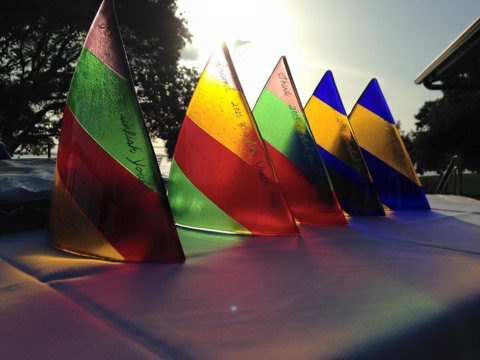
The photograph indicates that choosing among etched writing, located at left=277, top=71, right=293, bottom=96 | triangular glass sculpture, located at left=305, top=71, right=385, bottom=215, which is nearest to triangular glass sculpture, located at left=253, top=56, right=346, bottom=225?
etched writing, located at left=277, top=71, right=293, bottom=96

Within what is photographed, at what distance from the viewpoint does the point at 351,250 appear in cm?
165

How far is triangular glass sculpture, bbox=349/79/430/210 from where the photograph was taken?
9.92 ft

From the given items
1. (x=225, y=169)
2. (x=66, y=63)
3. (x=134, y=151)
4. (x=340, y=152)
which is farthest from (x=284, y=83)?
(x=66, y=63)

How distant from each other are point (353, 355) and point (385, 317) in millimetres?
220

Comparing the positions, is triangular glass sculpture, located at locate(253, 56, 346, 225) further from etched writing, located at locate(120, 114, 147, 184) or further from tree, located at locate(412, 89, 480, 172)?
tree, located at locate(412, 89, 480, 172)

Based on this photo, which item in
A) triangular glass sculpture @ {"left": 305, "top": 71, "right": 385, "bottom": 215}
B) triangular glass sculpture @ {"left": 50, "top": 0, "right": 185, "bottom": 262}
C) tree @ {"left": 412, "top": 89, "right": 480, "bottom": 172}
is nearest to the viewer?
triangular glass sculpture @ {"left": 50, "top": 0, "right": 185, "bottom": 262}

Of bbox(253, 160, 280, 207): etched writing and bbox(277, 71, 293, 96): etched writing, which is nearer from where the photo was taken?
bbox(253, 160, 280, 207): etched writing

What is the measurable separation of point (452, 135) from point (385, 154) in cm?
1356

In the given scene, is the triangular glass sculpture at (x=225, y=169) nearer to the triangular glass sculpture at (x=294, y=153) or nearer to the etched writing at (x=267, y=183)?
the etched writing at (x=267, y=183)

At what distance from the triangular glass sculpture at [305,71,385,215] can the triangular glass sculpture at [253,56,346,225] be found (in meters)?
0.40

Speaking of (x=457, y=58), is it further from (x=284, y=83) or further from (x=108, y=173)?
(x=108, y=173)

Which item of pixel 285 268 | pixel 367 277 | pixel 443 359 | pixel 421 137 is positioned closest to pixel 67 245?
pixel 285 268

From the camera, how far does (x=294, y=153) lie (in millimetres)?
2371

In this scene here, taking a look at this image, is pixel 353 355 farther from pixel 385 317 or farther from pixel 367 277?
pixel 367 277
